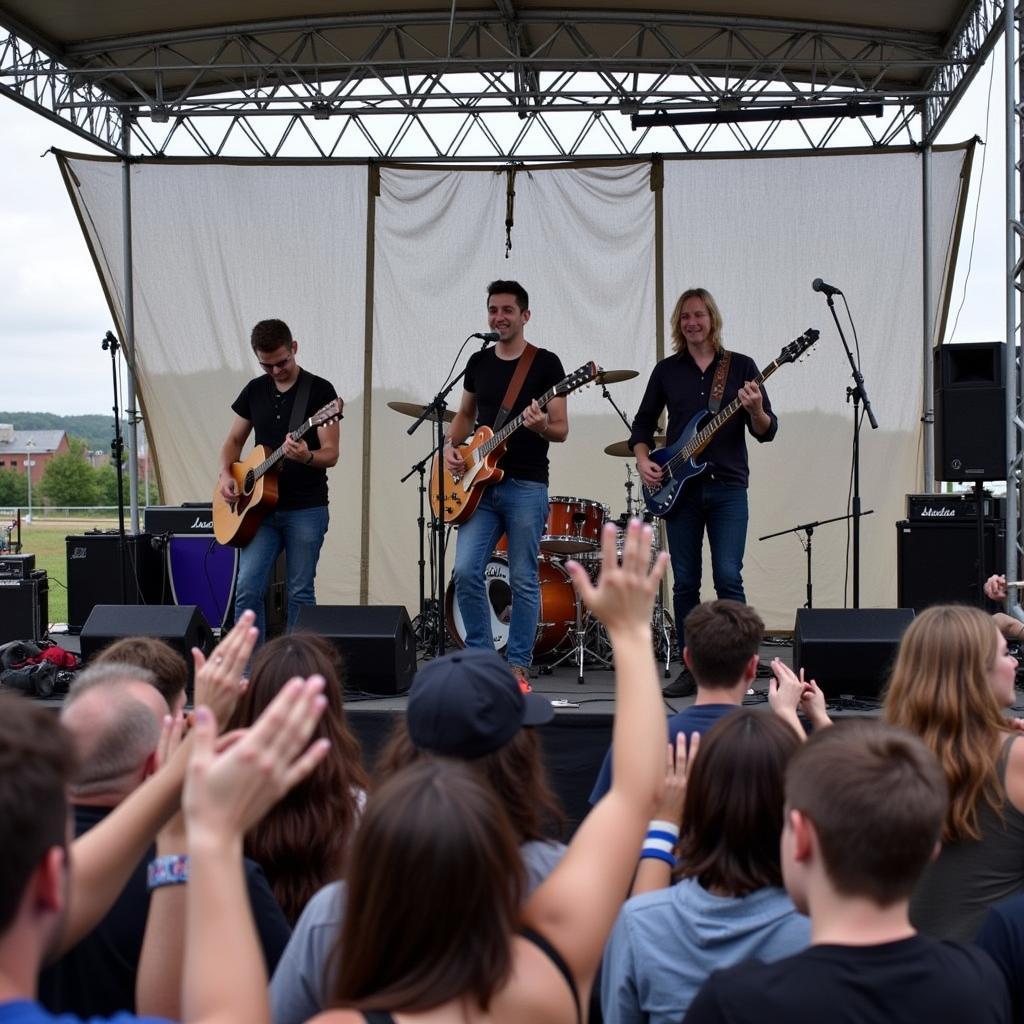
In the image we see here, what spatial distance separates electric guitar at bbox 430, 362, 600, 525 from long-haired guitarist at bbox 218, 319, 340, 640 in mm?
665

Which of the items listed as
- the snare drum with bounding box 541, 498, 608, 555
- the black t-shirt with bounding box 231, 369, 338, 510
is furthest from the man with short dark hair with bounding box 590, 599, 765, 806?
the snare drum with bounding box 541, 498, 608, 555

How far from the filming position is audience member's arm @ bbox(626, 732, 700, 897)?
90.7 inches

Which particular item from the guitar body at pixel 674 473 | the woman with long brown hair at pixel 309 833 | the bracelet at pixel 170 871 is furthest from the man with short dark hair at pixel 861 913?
the guitar body at pixel 674 473

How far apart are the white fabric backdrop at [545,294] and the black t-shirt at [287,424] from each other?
2898 millimetres

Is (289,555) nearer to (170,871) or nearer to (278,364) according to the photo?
(278,364)

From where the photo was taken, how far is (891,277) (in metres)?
8.79

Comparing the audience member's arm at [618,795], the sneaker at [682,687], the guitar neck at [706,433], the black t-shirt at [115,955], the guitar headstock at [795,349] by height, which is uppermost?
the guitar headstock at [795,349]

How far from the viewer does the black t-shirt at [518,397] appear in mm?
5988

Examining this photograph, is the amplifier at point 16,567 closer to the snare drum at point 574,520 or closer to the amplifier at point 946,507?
the snare drum at point 574,520

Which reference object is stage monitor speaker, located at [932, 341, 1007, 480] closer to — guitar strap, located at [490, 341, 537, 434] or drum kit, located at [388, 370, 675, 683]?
drum kit, located at [388, 370, 675, 683]

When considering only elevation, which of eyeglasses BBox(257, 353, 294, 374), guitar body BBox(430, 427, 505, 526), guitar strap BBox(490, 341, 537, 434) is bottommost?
guitar body BBox(430, 427, 505, 526)

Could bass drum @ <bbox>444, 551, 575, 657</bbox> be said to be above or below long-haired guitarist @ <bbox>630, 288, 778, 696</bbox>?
below

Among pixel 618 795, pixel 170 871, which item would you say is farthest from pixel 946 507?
pixel 170 871

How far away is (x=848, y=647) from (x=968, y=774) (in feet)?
8.47
